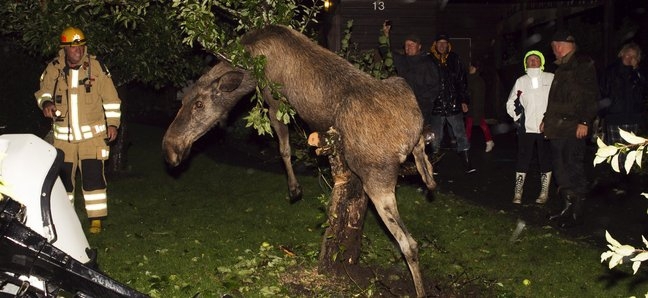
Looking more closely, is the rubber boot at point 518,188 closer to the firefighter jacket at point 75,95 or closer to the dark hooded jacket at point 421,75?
the dark hooded jacket at point 421,75

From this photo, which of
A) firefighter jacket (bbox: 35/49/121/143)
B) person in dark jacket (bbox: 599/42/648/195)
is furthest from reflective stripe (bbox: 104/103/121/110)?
person in dark jacket (bbox: 599/42/648/195)

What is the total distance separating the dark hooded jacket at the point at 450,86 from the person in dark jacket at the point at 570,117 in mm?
2832

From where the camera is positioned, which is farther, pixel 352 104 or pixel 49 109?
pixel 49 109

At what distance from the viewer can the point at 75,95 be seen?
31.0 feet

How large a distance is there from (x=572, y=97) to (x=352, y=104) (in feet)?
15.8

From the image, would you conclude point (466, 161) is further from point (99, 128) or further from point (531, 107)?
point (99, 128)

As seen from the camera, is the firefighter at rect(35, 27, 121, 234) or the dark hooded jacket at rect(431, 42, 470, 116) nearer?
the firefighter at rect(35, 27, 121, 234)

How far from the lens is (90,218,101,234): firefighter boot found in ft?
32.5

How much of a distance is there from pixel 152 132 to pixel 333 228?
15.3 meters

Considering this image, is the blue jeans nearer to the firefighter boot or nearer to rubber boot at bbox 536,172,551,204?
rubber boot at bbox 536,172,551,204

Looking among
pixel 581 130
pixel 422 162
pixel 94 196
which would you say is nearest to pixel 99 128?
pixel 94 196

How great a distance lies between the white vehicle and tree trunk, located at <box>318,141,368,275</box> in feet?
8.10

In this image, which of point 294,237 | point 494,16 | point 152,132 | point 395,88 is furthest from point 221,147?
point 395,88

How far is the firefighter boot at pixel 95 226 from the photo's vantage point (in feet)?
32.5
